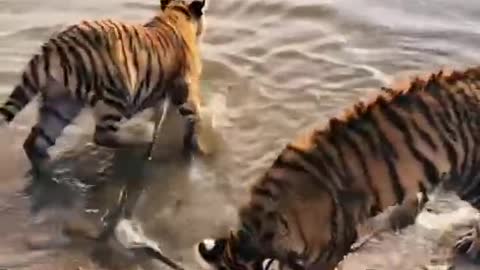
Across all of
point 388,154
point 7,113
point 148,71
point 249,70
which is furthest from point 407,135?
point 249,70

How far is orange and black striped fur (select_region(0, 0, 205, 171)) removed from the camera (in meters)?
2.26

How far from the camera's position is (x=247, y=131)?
2.57 m

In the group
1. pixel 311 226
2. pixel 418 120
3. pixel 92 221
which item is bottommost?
pixel 92 221

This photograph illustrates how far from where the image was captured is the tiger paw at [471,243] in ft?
7.00

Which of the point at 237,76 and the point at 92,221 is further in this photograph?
the point at 237,76

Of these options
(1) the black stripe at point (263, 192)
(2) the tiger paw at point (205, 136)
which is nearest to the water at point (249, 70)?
(2) the tiger paw at point (205, 136)

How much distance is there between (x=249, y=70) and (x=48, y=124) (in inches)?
26.8

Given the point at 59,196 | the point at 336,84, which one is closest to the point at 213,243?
the point at 59,196

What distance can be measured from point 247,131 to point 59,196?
495 mm

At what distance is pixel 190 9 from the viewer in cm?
252

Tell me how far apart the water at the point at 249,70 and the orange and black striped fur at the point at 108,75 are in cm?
12

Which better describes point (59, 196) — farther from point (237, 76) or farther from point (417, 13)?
point (417, 13)

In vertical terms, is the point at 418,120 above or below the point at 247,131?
above

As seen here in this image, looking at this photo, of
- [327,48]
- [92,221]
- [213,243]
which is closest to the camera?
[213,243]
